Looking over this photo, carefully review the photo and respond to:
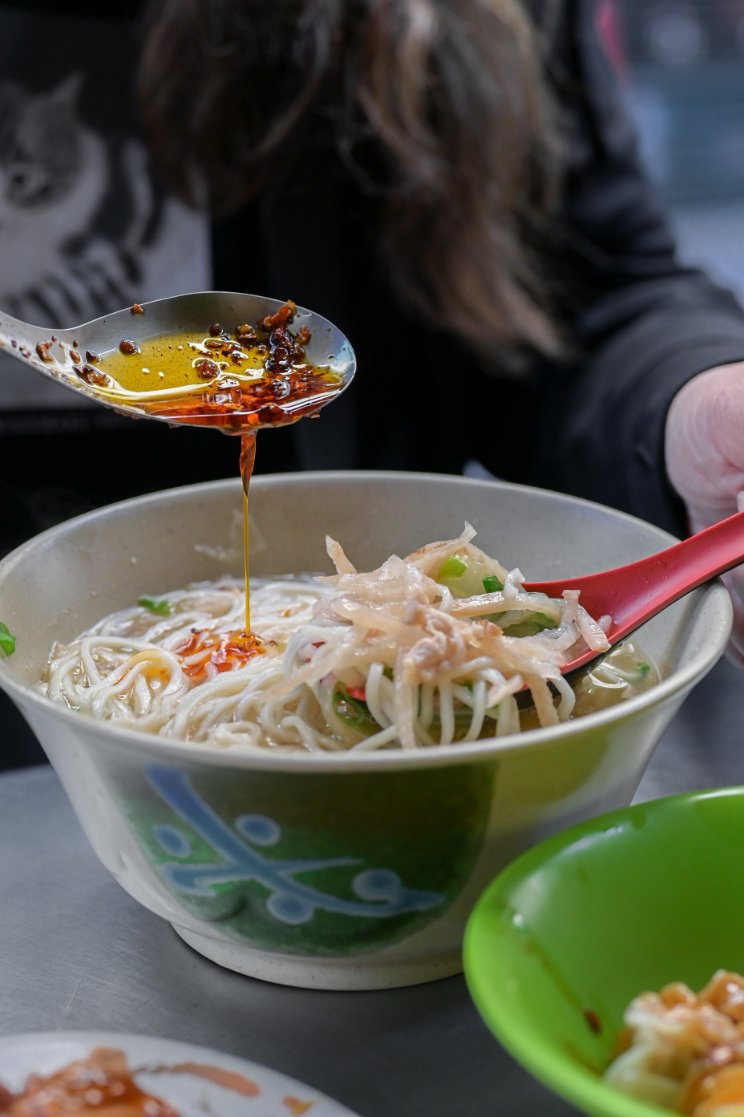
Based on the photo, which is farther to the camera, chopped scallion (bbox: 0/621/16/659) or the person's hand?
the person's hand

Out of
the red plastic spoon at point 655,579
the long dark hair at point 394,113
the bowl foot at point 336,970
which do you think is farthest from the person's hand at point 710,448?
the long dark hair at point 394,113

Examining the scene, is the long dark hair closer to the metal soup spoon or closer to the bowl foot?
the metal soup spoon

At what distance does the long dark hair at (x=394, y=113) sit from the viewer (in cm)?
222

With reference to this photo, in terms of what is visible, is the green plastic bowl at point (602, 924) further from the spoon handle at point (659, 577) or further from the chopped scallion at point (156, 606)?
the chopped scallion at point (156, 606)

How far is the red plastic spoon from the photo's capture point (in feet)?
3.90

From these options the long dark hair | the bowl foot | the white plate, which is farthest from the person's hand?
the white plate

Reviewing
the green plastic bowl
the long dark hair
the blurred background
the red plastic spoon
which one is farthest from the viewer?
the blurred background

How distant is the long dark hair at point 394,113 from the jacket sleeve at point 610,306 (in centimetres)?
18

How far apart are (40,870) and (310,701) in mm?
395

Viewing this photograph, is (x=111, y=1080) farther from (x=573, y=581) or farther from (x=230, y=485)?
(x=230, y=485)

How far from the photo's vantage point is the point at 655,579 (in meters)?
1.24

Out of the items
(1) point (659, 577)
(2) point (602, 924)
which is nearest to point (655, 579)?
(1) point (659, 577)

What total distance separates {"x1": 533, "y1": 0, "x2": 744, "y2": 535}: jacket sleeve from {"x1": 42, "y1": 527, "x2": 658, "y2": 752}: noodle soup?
75 cm

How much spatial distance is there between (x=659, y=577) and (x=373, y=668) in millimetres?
367
